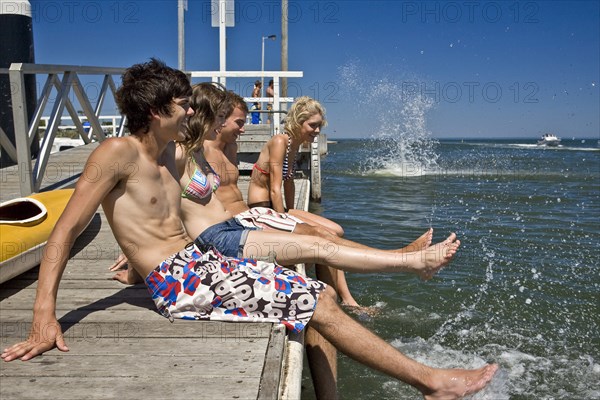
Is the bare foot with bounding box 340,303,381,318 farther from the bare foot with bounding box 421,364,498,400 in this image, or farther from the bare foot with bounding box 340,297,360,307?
the bare foot with bounding box 421,364,498,400

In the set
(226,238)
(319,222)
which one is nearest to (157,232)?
(226,238)

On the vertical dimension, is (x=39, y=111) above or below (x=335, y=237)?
above

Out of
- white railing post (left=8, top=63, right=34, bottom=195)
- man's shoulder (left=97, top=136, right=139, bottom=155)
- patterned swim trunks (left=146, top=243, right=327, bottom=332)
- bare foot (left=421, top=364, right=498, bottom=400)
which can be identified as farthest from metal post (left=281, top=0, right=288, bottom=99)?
bare foot (left=421, top=364, right=498, bottom=400)

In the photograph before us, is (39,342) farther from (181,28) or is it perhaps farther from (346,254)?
(181,28)

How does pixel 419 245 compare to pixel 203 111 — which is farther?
pixel 203 111

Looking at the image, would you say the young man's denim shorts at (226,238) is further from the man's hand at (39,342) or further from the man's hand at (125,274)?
the man's hand at (39,342)

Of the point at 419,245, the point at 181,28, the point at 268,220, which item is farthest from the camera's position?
the point at 181,28

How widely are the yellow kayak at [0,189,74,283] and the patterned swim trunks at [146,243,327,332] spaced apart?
50.6 inches

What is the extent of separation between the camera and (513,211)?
1369cm

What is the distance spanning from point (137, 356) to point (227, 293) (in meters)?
0.53

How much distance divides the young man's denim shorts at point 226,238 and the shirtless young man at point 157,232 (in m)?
0.37

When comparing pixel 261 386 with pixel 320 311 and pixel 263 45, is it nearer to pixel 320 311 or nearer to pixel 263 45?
pixel 320 311

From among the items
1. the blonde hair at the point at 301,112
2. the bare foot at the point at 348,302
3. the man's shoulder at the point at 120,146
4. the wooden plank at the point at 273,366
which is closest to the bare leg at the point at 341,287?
the bare foot at the point at 348,302

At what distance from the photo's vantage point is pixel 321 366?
393 cm
